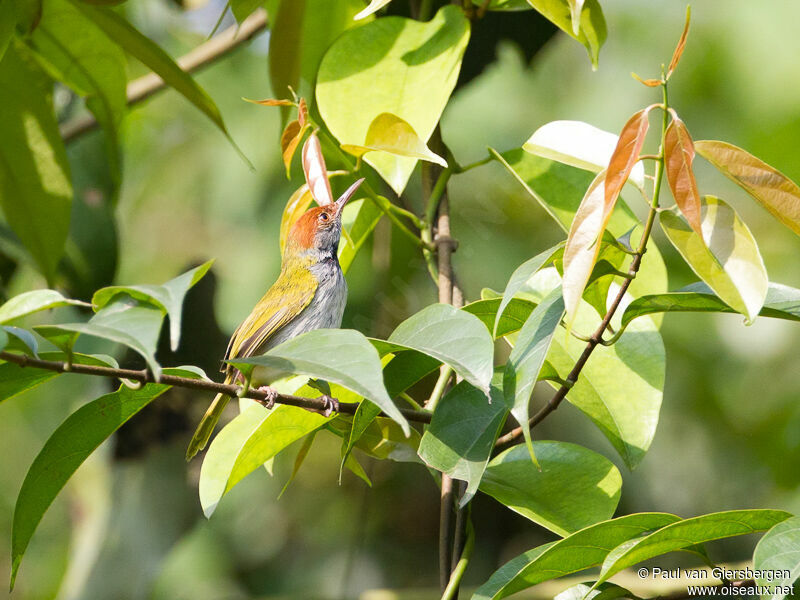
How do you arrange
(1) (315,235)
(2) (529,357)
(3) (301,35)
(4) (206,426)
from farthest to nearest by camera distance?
(1) (315,235)
(3) (301,35)
(4) (206,426)
(2) (529,357)

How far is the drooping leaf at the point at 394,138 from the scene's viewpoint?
102cm

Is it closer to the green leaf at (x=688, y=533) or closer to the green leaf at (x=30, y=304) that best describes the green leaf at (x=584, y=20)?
the green leaf at (x=688, y=533)

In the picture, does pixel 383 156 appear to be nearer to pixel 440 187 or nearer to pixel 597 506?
pixel 440 187

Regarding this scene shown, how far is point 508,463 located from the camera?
1.06 m

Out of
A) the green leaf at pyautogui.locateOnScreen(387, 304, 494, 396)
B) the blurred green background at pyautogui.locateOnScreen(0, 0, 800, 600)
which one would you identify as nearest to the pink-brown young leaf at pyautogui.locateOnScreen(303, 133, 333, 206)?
the green leaf at pyautogui.locateOnScreen(387, 304, 494, 396)

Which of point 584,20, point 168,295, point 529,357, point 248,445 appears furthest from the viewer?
point 584,20

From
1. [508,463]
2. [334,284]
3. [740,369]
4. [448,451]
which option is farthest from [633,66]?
[448,451]

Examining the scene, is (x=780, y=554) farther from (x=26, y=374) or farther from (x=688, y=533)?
(x=26, y=374)

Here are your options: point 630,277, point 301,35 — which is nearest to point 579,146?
point 630,277

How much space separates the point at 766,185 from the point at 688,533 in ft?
1.16

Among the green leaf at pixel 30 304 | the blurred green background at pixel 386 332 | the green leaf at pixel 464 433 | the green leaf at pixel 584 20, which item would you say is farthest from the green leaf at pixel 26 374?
the blurred green background at pixel 386 332

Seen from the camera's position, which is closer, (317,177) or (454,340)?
(454,340)

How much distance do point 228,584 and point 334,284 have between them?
1.29m

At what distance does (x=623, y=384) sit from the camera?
105 centimetres
